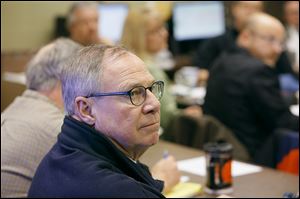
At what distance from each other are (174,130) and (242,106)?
1.46 feet

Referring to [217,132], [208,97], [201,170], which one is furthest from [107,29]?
[201,170]

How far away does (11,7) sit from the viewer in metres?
3.24

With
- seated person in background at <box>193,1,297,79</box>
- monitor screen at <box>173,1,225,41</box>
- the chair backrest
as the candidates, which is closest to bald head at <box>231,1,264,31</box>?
seated person in background at <box>193,1,297,79</box>

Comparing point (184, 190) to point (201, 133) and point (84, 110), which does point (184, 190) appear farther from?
point (201, 133)

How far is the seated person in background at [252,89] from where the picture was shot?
11.4 ft

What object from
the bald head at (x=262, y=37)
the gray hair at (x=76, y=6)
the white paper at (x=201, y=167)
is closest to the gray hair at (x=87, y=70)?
the white paper at (x=201, y=167)

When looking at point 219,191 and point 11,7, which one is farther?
point 11,7

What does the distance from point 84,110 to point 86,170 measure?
0.22 m

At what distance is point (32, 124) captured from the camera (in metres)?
2.34

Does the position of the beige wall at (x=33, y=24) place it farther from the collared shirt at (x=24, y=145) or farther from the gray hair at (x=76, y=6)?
the collared shirt at (x=24, y=145)

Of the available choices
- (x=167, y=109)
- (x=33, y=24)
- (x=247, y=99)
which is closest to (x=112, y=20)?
(x=33, y=24)

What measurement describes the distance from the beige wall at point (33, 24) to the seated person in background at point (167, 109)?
1.68ft

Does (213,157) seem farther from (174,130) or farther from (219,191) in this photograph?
(174,130)

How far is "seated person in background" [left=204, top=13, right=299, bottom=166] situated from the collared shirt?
4.72ft
